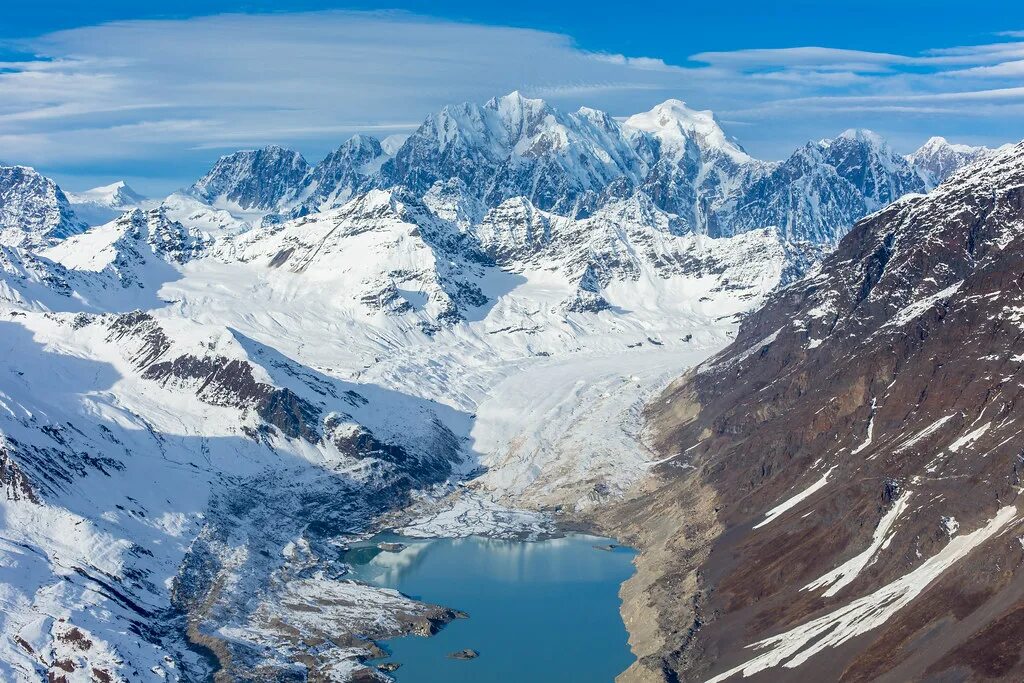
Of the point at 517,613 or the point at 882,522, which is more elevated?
the point at 517,613

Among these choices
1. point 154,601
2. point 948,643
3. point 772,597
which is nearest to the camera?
point 948,643

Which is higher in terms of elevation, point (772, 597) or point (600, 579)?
point (600, 579)

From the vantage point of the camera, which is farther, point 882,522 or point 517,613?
point 517,613

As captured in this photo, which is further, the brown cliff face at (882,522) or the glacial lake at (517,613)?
the glacial lake at (517,613)

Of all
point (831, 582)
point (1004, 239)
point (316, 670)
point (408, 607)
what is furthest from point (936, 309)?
point (316, 670)

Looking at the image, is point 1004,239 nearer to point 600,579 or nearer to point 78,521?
point 600,579
